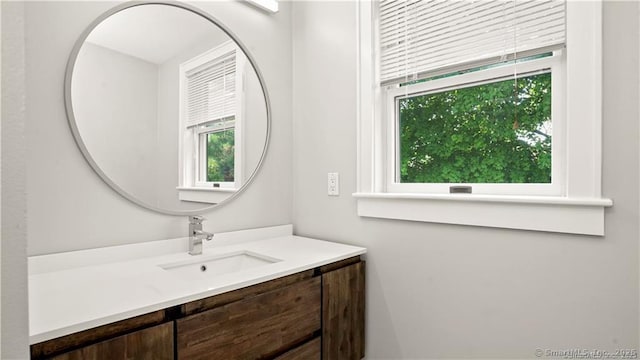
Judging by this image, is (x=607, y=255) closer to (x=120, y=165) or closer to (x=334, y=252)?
(x=334, y=252)

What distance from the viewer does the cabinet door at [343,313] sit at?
138cm

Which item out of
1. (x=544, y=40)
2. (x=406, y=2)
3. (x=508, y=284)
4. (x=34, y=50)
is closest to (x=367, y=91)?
(x=406, y=2)

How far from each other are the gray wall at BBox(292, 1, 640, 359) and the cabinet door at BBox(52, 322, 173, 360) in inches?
37.8

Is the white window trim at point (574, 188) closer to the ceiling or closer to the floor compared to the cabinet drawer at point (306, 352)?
closer to the ceiling

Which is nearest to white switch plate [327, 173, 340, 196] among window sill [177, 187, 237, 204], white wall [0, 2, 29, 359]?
window sill [177, 187, 237, 204]

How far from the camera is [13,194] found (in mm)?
392

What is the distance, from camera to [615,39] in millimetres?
1049

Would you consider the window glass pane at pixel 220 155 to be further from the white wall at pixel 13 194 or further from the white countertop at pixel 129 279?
the white wall at pixel 13 194

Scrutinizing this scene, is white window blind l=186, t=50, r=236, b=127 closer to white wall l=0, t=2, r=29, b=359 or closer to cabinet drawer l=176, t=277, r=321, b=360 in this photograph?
cabinet drawer l=176, t=277, r=321, b=360

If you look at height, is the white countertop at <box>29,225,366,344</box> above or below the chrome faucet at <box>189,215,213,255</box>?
below

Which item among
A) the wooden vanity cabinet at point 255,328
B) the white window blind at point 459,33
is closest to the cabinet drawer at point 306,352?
the wooden vanity cabinet at point 255,328

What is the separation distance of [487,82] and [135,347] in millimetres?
1522

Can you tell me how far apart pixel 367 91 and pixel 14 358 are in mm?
1509

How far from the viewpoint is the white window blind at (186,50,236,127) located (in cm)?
154
